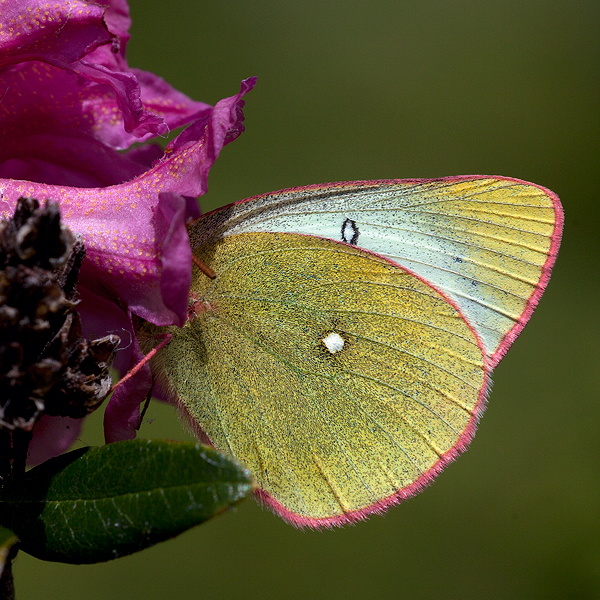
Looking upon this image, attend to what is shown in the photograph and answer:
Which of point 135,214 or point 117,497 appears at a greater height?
point 135,214

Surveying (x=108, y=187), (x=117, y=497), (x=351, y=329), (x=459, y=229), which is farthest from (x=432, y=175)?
(x=117, y=497)

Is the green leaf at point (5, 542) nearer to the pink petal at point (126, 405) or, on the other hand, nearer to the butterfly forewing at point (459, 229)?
the pink petal at point (126, 405)

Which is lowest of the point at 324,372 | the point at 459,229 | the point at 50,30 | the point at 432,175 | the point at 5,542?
the point at 432,175

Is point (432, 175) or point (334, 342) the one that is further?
point (432, 175)

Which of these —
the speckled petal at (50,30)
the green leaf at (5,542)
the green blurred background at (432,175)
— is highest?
the speckled petal at (50,30)

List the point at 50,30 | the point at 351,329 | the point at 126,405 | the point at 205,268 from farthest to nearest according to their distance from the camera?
the point at 351,329 → the point at 205,268 → the point at 126,405 → the point at 50,30

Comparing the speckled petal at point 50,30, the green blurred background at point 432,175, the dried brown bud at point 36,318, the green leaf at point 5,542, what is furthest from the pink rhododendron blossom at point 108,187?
the green blurred background at point 432,175

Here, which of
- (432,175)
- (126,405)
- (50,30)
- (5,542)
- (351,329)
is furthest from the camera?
A: (432,175)

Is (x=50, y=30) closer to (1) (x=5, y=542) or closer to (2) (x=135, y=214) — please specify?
(2) (x=135, y=214)
